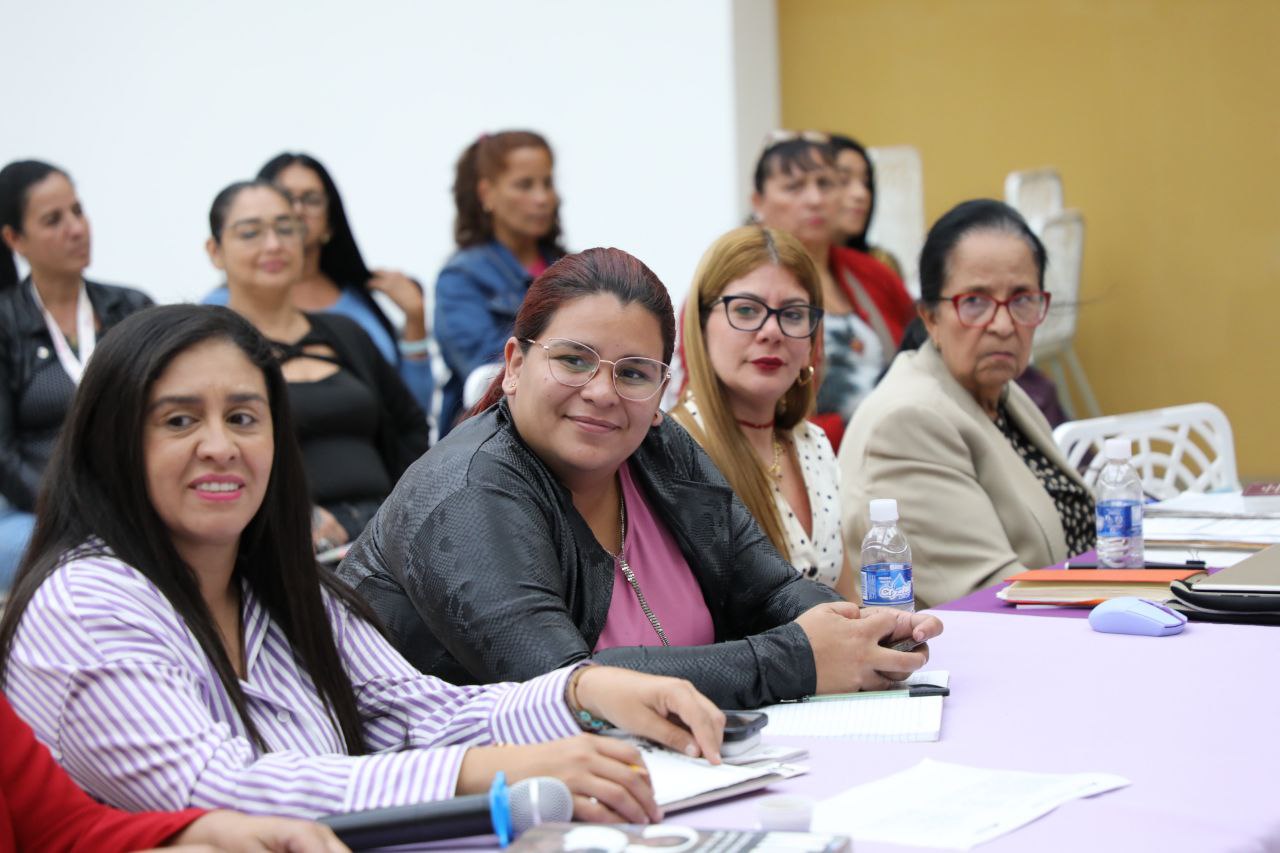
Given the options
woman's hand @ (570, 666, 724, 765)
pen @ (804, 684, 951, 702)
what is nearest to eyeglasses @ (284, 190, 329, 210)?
pen @ (804, 684, 951, 702)

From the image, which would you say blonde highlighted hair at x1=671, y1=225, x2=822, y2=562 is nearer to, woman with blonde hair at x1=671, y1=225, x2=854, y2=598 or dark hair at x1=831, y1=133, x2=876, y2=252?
woman with blonde hair at x1=671, y1=225, x2=854, y2=598

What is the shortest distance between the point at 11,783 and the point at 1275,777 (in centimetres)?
123

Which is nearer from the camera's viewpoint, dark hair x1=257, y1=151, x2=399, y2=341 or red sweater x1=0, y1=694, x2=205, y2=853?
red sweater x1=0, y1=694, x2=205, y2=853

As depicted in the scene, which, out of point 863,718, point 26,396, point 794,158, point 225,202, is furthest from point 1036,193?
point 863,718

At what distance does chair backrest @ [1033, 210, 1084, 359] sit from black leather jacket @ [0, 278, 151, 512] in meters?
3.72

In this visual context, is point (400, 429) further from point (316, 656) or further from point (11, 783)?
point (11, 783)

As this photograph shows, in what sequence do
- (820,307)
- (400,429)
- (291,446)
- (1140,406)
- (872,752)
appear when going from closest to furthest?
1. (872,752)
2. (291,446)
3. (820,307)
4. (400,429)
5. (1140,406)

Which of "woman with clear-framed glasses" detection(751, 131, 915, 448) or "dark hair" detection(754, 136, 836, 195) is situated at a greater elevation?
"dark hair" detection(754, 136, 836, 195)

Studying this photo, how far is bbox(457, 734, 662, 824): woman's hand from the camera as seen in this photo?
4.45 ft

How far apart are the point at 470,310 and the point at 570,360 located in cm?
303

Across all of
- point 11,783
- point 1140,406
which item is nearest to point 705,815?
point 11,783

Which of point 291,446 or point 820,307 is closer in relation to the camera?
point 291,446

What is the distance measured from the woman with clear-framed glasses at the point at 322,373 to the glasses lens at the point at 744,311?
5.16 ft

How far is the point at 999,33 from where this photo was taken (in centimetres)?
693
